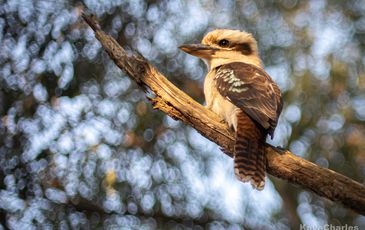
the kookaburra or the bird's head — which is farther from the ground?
the kookaburra

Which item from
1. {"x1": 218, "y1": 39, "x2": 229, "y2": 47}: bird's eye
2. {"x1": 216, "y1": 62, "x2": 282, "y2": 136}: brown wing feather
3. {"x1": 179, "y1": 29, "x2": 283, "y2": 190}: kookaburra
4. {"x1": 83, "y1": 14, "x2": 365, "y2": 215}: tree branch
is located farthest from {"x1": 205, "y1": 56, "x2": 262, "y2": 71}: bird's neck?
{"x1": 83, "y1": 14, "x2": 365, "y2": 215}: tree branch

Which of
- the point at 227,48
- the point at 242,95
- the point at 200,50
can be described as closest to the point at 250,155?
the point at 242,95

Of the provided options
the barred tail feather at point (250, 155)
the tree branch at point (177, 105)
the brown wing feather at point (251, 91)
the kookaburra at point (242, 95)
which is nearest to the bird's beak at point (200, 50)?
the kookaburra at point (242, 95)

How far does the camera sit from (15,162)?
129 inches

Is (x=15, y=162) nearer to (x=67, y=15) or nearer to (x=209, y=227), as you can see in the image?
(x=67, y=15)

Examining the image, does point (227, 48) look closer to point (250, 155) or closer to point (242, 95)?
point (242, 95)

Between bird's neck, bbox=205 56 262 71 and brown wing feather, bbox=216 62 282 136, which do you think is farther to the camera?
bird's neck, bbox=205 56 262 71

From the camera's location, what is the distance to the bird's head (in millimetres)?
3635

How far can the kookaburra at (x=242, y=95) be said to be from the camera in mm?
2662

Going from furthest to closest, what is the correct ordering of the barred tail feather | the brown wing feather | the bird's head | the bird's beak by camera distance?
the bird's head, the bird's beak, the brown wing feather, the barred tail feather

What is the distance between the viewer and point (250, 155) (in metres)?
2.65

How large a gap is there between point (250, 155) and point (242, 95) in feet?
1.32

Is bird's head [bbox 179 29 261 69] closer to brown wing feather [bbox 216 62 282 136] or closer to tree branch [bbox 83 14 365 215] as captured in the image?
brown wing feather [bbox 216 62 282 136]

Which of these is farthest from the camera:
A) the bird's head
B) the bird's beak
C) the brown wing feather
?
the bird's head
